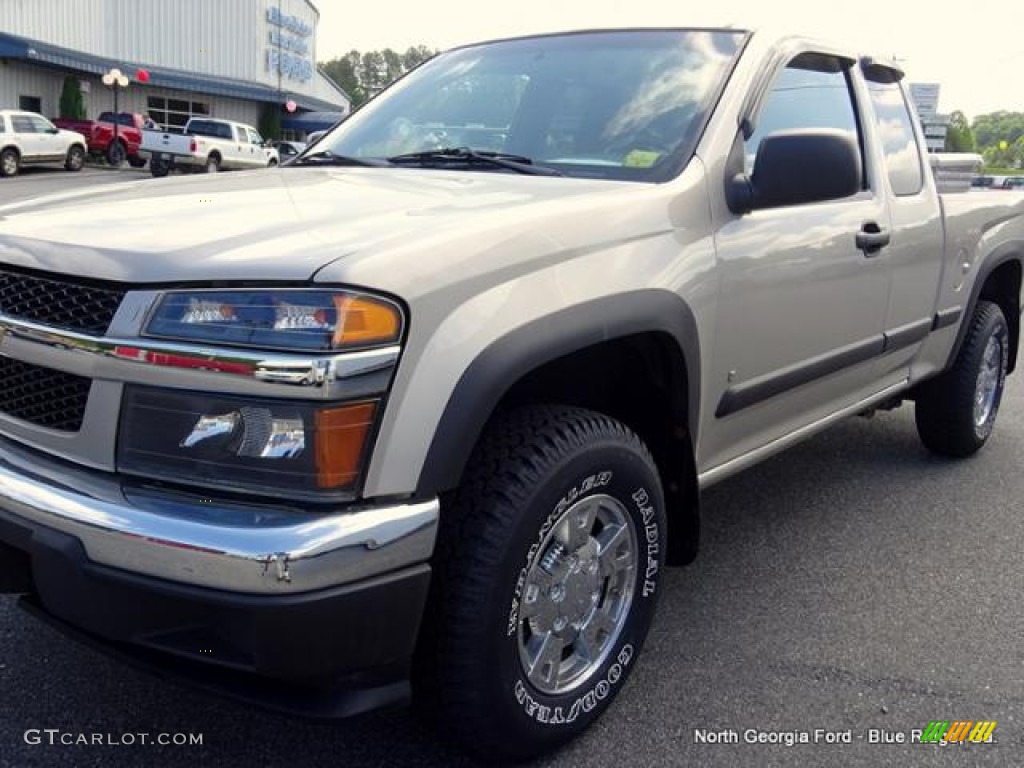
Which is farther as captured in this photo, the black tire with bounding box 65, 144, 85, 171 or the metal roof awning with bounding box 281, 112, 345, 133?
the metal roof awning with bounding box 281, 112, 345, 133

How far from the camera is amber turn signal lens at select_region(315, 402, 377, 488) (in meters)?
1.85

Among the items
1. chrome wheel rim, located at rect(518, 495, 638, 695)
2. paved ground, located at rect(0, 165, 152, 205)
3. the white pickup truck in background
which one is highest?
chrome wheel rim, located at rect(518, 495, 638, 695)

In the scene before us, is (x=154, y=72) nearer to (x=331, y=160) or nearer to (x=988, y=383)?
(x=988, y=383)

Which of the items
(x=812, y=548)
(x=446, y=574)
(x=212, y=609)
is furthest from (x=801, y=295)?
(x=212, y=609)

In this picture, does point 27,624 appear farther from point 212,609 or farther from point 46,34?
point 46,34

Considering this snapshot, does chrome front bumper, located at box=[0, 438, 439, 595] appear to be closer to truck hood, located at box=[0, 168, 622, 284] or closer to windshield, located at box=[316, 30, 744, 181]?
truck hood, located at box=[0, 168, 622, 284]

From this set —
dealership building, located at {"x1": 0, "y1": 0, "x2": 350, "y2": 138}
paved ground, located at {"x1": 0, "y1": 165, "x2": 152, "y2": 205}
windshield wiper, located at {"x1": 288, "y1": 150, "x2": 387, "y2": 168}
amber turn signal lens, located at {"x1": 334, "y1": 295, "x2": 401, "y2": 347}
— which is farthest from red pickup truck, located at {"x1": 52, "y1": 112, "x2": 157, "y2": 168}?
amber turn signal lens, located at {"x1": 334, "y1": 295, "x2": 401, "y2": 347}

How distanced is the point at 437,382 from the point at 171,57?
4184cm

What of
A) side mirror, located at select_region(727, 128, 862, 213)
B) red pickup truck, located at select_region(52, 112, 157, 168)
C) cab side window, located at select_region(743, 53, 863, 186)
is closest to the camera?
side mirror, located at select_region(727, 128, 862, 213)

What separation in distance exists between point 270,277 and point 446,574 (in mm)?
703

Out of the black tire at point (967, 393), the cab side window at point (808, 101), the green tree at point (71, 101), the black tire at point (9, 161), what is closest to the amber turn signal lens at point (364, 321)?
the cab side window at point (808, 101)

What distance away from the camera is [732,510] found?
4.22 m

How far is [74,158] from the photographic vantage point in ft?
89.3

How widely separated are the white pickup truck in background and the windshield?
22.4 metres
